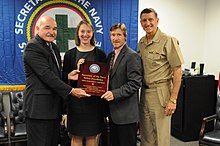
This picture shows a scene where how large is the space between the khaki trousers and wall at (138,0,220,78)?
175 centimetres

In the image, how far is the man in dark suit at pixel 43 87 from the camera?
1.96 meters

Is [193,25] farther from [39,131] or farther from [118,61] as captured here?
[39,131]

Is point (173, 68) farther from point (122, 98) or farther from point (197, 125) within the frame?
point (197, 125)

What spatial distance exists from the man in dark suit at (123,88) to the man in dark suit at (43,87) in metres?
0.28

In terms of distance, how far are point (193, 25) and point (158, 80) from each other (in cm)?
235

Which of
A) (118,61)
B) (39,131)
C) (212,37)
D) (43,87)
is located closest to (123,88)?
(118,61)

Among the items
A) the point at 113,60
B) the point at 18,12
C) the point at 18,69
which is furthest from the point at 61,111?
the point at 18,12

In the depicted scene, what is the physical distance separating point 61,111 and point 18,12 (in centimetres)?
167

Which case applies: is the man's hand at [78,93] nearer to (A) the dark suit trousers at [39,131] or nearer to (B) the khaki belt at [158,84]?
(A) the dark suit trousers at [39,131]

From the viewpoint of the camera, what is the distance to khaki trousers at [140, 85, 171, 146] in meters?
2.29

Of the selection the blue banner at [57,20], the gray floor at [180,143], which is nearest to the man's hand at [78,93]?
the blue banner at [57,20]

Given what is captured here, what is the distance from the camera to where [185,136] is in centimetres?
364

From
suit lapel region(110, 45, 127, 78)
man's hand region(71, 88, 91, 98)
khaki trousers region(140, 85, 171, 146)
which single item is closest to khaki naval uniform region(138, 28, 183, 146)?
khaki trousers region(140, 85, 171, 146)

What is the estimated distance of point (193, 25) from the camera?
4.21 m
